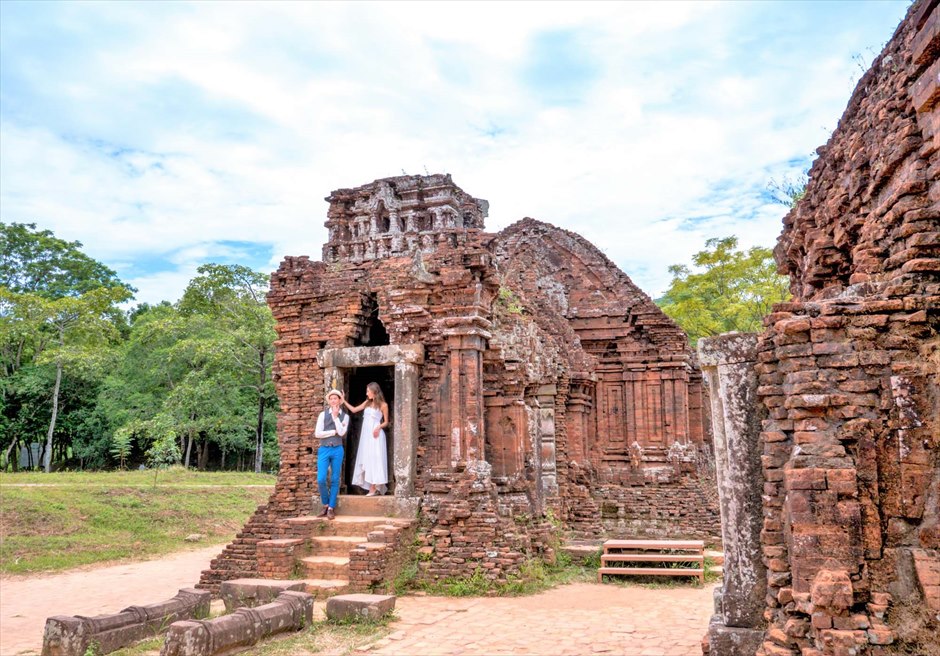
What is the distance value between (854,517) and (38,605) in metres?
11.2

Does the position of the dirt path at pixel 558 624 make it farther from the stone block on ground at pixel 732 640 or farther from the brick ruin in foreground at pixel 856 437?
the brick ruin in foreground at pixel 856 437

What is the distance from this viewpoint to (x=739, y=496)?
5676 mm

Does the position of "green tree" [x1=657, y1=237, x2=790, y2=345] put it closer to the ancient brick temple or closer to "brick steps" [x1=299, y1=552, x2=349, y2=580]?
the ancient brick temple

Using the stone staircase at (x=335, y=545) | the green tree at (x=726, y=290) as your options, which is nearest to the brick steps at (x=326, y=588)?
the stone staircase at (x=335, y=545)

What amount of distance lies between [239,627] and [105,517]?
11470mm

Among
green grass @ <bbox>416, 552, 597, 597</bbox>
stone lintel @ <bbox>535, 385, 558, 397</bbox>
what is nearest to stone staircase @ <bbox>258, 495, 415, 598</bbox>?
green grass @ <bbox>416, 552, 597, 597</bbox>

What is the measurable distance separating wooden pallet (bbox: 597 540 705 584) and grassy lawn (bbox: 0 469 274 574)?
32.3 ft

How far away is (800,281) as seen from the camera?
26.6ft

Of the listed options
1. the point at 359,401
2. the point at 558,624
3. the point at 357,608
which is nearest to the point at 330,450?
the point at 359,401

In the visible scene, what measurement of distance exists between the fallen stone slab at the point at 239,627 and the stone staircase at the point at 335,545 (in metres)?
1.70

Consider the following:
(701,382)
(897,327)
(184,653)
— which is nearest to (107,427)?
(701,382)

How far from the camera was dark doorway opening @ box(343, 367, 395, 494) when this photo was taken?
13.2 metres

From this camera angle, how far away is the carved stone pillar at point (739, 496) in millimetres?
5492

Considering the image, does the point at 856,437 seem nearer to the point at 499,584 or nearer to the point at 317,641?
the point at 317,641
